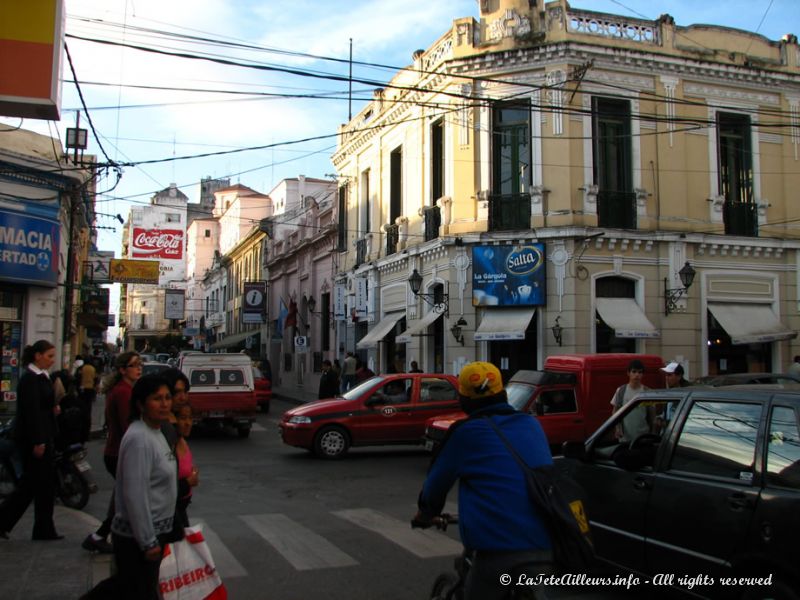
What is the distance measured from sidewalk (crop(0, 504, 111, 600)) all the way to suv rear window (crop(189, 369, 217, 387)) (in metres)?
10.3

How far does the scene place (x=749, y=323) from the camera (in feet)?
69.3

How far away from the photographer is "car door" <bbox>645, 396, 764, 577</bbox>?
4562mm

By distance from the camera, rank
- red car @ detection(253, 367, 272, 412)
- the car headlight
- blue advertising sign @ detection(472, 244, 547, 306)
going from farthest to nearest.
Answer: red car @ detection(253, 367, 272, 412)
blue advertising sign @ detection(472, 244, 547, 306)
the car headlight

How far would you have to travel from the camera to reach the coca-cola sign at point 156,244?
47875 mm

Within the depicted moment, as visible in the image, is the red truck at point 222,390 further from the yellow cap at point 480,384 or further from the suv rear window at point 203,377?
the yellow cap at point 480,384

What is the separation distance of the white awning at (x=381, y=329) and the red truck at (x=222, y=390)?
22.9 feet

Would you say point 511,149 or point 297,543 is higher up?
point 511,149

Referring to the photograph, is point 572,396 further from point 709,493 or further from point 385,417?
point 709,493

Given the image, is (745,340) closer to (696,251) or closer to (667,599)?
(696,251)

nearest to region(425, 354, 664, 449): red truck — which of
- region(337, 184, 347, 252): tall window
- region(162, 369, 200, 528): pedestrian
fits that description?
region(162, 369, 200, 528): pedestrian

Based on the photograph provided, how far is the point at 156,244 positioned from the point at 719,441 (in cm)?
4744

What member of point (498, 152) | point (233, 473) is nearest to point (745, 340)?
point (498, 152)

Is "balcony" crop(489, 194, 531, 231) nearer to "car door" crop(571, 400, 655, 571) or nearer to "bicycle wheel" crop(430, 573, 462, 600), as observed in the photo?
"car door" crop(571, 400, 655, 571)

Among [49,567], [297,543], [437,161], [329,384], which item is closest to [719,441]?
[297,543]
